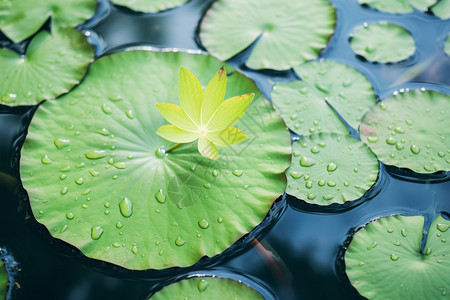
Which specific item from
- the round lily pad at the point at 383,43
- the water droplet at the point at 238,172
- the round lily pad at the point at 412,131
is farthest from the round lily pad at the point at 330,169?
the round lily pad at the point at 383,43

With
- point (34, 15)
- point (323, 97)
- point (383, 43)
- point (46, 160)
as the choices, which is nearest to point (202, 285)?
point (46, 160)

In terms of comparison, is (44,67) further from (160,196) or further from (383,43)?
(383,43)

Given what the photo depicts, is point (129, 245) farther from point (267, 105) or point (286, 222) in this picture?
point (267, 105)

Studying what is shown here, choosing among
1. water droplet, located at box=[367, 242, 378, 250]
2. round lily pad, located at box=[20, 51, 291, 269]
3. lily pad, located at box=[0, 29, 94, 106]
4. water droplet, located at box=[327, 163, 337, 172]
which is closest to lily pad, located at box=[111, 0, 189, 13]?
lily pad, located at box=[0, 29, 94, 106]

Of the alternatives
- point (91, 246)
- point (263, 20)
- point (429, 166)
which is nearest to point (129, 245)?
point (91, 246)

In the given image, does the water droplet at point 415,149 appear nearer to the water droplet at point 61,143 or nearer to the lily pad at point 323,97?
the lily pad at point 323,97
